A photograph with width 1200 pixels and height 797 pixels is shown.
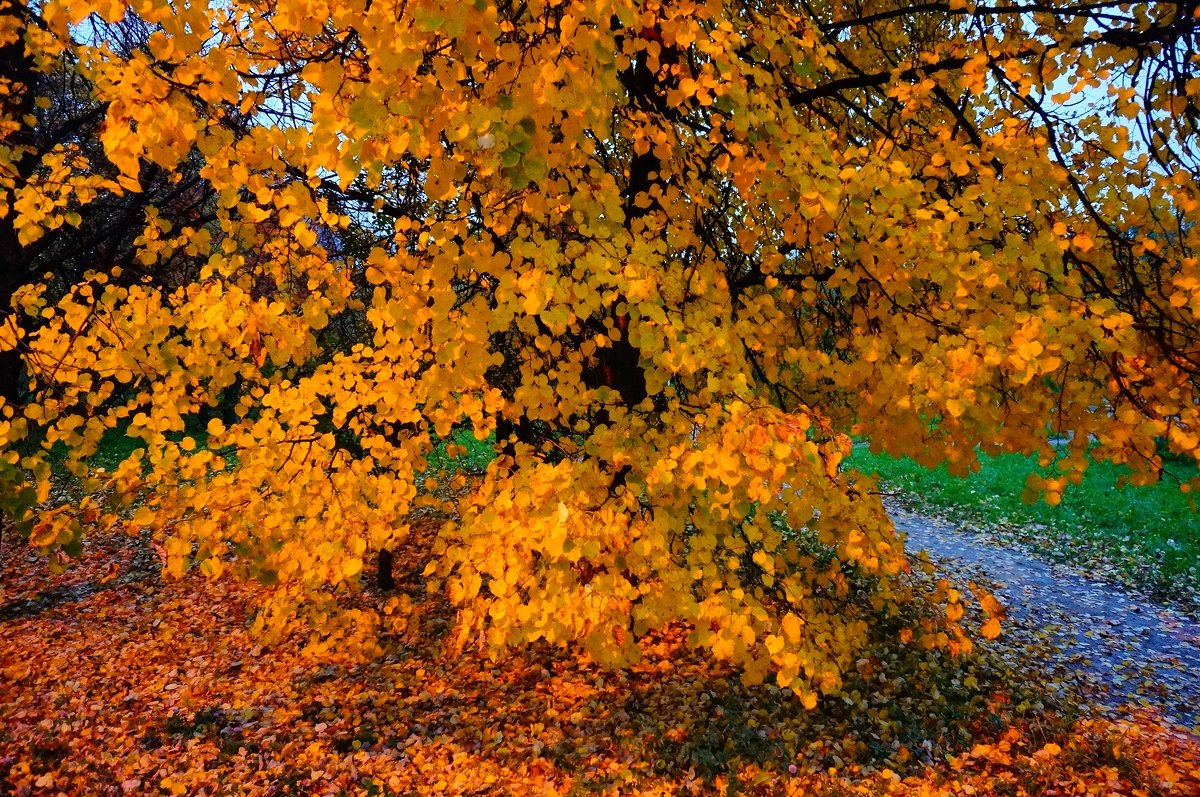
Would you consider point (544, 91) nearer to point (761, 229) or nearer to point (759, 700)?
point (761, 229)

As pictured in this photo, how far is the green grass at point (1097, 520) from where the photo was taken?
10.7 meters

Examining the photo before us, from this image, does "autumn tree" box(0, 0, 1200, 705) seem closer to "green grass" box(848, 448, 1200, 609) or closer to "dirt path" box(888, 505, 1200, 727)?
"dirt path" box(888, 505, 1200, 727)

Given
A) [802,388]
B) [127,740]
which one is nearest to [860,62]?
[802,388]

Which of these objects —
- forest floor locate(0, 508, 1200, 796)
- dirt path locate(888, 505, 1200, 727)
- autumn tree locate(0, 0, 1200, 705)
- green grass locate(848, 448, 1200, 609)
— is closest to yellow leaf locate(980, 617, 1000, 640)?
autumn tree locate(0, 0, 1200, 705)

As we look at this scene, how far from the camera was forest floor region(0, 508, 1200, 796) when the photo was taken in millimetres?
4812

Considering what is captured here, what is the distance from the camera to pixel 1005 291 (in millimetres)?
3668

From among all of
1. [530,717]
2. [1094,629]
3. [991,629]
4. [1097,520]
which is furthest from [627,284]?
[1097,520]

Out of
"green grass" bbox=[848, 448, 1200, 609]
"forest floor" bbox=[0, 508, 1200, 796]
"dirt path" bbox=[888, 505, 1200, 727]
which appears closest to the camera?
"forest floor" bbox=[0, 508, 1200, 796]

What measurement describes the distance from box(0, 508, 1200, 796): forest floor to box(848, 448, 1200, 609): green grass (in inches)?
121

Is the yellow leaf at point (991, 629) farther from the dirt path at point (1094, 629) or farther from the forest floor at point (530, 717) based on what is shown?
the forest floor at point (530, 717)

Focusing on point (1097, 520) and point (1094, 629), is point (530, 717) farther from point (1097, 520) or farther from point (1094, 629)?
point (1097, 520)

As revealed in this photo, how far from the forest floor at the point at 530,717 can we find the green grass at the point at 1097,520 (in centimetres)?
307

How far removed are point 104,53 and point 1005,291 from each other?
191 inches

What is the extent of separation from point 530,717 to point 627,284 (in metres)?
4.21
